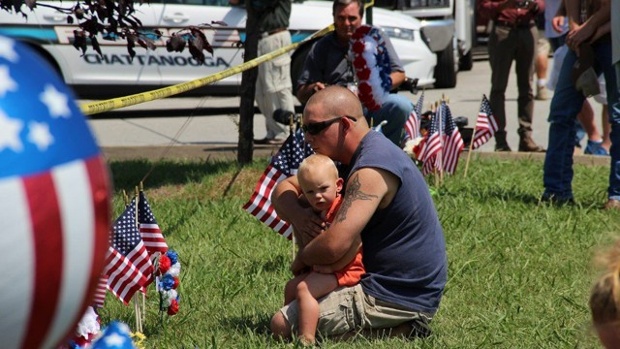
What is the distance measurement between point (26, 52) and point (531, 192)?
22.2 ft

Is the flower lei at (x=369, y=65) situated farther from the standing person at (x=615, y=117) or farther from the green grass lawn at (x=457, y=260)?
the standing person at (x=615, y=117)

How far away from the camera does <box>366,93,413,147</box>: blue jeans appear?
28.0 ft

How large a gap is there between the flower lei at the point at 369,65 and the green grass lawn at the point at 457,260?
2.60 feet

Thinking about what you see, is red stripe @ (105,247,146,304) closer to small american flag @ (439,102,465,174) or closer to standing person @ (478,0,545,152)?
small american flag @ (439,102,465,174)

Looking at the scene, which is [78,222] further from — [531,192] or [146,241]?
[531,192]

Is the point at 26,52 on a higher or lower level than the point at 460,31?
higher

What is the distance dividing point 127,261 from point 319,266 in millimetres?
771

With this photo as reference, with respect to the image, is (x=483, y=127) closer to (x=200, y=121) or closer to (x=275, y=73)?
(x=275, y=73)

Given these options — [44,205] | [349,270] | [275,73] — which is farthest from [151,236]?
[275,73]

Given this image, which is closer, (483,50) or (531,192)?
(531,192)

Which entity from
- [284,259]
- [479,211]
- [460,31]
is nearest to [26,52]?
[284,259]

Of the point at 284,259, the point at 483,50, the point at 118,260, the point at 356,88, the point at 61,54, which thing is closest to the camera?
Result: the point at 118,260

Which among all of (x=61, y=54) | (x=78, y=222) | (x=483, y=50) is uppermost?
(x=78, y=222)

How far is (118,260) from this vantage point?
16.0 ft
